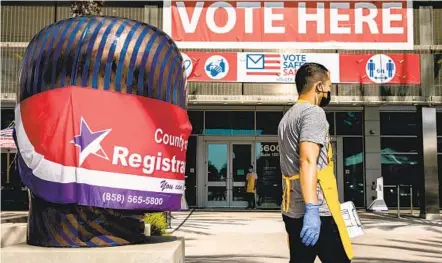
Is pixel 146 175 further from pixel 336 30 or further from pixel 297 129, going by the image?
pixel 336 30

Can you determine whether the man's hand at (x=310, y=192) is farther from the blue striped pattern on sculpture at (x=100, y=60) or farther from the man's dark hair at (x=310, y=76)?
the blue striped pattern on sculpture at (x=100, y=60)

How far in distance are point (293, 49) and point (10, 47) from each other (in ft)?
29.4

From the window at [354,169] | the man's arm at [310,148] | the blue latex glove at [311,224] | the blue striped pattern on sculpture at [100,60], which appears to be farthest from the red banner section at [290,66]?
the blue latex glove at [311,224]

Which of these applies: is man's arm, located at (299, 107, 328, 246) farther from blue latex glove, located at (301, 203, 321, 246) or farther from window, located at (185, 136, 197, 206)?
window, located at (185, 136, 197, 206)

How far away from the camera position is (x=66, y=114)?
3.36 meters

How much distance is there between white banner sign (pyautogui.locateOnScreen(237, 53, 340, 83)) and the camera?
1648 cm

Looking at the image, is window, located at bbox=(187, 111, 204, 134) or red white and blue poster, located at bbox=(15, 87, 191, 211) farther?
window, located at bbox=(187, 111, 204, 134)

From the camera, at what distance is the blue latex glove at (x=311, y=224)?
10.3 feet

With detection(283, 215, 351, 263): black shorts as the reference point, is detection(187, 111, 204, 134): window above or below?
above

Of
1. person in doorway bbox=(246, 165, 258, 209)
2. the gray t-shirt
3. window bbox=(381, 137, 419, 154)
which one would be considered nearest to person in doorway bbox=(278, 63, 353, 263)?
the gray t-shirt

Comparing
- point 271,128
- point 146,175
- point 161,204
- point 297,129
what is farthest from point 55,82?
point 271,128

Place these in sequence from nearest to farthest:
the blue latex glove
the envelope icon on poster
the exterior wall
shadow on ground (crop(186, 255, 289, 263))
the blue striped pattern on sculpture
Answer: the blue latex glove → the blue striped pattern on sculpture → shadow on ground (crop(186, 255, 289, 263)) → the envelope icon on poster → the exterior wall

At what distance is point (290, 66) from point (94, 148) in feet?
44.7

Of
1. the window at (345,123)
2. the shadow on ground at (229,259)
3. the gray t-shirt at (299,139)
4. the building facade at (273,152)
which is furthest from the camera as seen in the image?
the window at (345,123)
